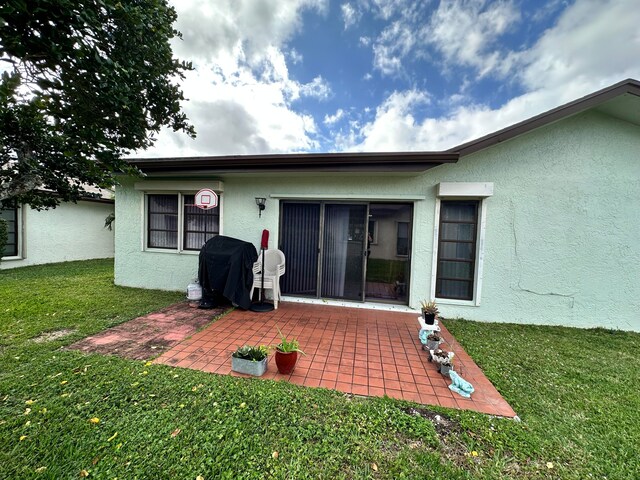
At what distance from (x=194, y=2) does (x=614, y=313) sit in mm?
9743

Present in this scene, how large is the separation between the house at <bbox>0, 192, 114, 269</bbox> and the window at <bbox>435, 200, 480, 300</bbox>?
373 inches

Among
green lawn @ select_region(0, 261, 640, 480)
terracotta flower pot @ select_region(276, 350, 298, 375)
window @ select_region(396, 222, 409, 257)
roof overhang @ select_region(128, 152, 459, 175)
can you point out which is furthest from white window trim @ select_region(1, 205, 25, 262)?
window @ select_region(396, 222, 409, 257)

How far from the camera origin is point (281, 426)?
1985mm

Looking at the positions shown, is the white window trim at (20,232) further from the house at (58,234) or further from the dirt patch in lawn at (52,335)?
the dirt patch in lawn at (52,335)

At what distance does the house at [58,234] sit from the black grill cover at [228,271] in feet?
17.7

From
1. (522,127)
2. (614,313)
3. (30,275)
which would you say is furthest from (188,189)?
(614,313)

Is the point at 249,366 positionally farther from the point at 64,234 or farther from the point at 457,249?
the point at 64,234

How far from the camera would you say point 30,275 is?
696 cm

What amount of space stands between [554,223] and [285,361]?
17.3ft

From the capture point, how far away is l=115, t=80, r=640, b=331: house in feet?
13.9

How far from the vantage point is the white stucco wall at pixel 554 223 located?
4219 mm

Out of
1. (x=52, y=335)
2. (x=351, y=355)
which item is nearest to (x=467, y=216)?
(x=351, y=355)

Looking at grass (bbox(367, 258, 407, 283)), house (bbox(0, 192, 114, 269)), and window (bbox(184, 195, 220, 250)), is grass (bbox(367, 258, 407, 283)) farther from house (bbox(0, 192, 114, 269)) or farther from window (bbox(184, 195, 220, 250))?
house (bbox(0, 192, 114, 269))

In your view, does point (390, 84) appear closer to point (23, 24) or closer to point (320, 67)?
point (320, 67)
